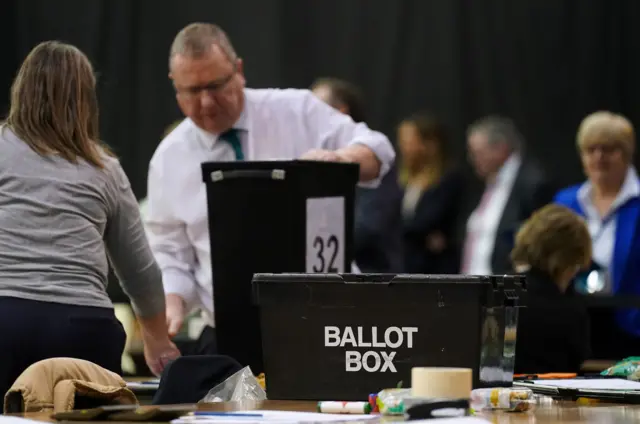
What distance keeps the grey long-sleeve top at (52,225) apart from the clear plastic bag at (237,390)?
2.20 ft

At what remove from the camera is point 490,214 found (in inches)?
260

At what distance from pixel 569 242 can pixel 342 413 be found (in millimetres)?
2272

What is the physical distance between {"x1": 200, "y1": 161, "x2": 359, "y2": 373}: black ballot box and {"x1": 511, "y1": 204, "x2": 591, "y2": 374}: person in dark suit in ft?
2.51

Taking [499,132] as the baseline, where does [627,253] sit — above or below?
below

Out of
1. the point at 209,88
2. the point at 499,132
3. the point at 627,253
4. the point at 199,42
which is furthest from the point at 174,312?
the point at 499,132

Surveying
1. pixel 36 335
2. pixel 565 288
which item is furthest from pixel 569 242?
pixel 36 335

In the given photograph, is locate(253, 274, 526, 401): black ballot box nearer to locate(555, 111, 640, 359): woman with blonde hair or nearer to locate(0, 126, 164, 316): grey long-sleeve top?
locate(0, 126, 164, 316): grey long-sleeve top

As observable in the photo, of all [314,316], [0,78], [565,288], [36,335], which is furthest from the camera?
[0,78]

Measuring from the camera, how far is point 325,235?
3312mm

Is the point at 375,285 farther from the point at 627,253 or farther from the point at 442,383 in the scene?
the point at 627,253

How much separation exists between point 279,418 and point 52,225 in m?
1.21

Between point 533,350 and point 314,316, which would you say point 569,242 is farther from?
point 314,316

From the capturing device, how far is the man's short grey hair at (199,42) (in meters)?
3.63

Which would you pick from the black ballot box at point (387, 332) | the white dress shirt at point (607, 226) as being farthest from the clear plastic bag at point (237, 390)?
the white dress shirt at point (607, 226)
